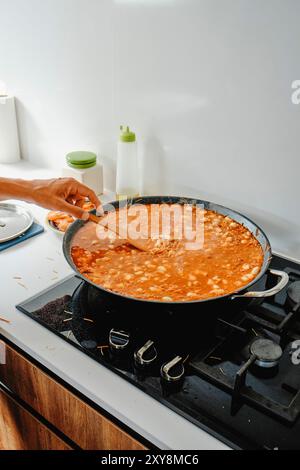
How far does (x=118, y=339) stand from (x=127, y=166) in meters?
0.72

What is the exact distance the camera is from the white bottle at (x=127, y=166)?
5.03 feet

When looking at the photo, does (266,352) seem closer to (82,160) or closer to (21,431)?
(21,431)

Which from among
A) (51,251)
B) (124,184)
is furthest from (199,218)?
(51,251)

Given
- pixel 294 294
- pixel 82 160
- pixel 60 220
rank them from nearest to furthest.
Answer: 1. pixel 294 294
2. pixel 60 220
3. pixel 82 160

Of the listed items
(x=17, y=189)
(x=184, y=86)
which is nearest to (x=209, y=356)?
(x=17, y=189)

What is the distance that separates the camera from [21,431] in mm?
1235

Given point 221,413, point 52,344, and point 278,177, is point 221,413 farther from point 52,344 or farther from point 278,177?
point 278,177

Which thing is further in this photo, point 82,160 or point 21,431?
point 82,160

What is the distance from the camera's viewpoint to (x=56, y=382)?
39.9 inches

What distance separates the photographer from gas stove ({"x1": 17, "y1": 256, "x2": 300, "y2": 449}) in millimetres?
863

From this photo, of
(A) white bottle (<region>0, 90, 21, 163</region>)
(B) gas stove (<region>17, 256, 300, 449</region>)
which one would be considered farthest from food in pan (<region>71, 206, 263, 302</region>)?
(A) white bottle (<region>0, 90, 21, 163</region>)

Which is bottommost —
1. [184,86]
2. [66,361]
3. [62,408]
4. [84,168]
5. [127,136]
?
[62,408]

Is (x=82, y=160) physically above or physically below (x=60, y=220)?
above

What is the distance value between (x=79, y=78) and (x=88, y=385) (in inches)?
45.3
